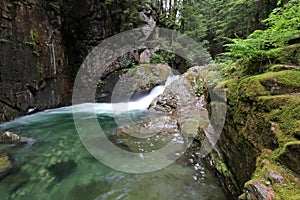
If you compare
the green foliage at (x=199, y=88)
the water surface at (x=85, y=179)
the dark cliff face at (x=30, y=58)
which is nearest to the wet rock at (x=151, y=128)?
the water surface at (x=85, y=179)

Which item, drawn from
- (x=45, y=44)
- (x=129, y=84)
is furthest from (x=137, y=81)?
(x=45, y=44)

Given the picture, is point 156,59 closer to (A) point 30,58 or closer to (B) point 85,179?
(A) point 30,58

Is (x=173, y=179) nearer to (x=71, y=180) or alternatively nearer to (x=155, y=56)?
(x=71, y=180)

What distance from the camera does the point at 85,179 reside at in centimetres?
373

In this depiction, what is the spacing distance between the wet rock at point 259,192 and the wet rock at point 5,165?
14.2 feet

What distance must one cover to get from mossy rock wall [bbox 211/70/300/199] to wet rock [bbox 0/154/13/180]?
14.3 ft

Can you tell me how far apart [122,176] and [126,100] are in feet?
28.7

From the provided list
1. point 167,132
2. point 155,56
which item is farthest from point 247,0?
point 167,132

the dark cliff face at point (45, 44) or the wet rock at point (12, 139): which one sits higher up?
the dark cliff face at point (45, 44)

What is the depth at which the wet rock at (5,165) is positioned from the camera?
375 centimetres

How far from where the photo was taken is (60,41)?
33.7 feet

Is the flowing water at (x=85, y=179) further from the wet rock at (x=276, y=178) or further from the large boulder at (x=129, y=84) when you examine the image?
the large boulder at (x=129, y=84)

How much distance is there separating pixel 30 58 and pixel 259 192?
9.32 m

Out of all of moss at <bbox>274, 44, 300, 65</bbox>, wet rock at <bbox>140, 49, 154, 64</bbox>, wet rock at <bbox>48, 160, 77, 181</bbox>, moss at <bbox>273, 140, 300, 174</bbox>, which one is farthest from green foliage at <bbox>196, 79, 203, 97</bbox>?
moss at <bbox>273, 140, 300, 174</bbox>
